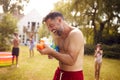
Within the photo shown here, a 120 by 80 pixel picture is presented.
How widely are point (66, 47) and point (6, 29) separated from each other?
876 inches

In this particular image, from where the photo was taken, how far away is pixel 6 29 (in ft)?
84.3

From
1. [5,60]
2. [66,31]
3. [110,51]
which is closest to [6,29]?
[5,60]

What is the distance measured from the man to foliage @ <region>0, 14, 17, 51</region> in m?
21.6

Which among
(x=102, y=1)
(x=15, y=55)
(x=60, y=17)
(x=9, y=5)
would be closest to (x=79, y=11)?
(x=102, y=1)

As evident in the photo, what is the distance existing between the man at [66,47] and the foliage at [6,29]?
21619 millimetres

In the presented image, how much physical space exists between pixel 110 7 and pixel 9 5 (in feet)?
44.8

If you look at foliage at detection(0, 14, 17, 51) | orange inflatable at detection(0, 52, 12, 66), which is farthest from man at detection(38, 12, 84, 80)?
foliage at detection(0, 14, 17, 51)

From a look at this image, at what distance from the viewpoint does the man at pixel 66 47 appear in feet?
12.5

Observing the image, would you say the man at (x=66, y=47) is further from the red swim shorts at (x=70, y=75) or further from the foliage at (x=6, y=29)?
the foliage at (x=6, y=29)

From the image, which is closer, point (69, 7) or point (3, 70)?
point (3, 70)

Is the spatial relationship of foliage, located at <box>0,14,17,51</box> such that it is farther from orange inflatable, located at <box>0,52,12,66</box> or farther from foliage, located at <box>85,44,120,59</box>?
orange inflatable, located at <box>0,52,12,66</box>

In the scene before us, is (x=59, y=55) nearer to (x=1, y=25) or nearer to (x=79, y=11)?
(x=1, y=25)

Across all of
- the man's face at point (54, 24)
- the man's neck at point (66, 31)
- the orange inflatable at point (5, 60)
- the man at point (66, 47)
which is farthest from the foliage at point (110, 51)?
the man's face at point (54, 24)

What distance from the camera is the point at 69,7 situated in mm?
32938
